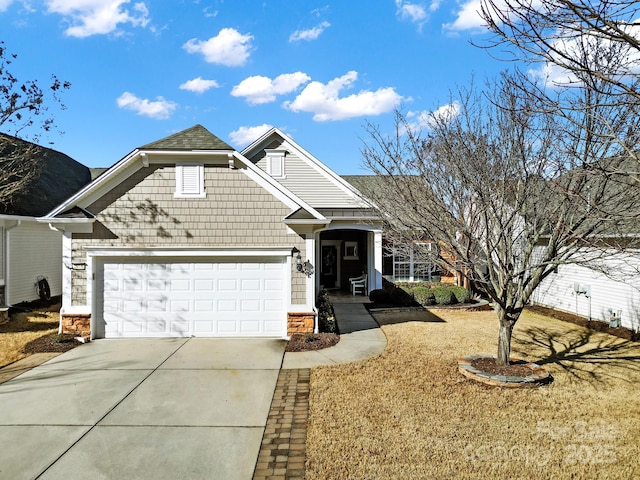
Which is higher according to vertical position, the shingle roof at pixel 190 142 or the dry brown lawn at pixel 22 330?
the shingle roof at pixel 190 142

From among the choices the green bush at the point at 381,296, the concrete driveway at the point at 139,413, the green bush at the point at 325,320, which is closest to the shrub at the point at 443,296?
the green bush at the point at 381,296

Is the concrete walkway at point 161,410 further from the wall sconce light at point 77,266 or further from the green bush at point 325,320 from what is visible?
the wall sconce light at point 77,266

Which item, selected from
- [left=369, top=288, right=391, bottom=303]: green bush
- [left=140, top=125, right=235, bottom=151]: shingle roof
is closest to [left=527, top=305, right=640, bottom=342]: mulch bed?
[left=369, top=288, right=391, bottom=303]: green bush

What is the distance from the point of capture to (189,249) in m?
10.2

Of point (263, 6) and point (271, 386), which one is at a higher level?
point (263, 6)

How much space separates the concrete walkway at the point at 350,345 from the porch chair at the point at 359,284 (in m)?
3.70

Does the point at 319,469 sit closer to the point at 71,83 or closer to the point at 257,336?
the point at 257,336

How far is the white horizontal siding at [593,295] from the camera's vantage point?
11555 millimetres

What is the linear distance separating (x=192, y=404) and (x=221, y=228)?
16.2 ft

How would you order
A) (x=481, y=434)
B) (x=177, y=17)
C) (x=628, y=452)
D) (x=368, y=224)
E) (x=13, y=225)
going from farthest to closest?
(x=368, y=224) < (x=13, y=225) < (x=177, y=17) < (x=481, y=434) < (x=628, y=452)

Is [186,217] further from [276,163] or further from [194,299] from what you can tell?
[276,163]

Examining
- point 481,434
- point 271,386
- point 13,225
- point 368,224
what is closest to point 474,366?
point 481,434

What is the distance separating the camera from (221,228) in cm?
1033

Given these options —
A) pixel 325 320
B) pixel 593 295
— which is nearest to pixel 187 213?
pixel 325 320
